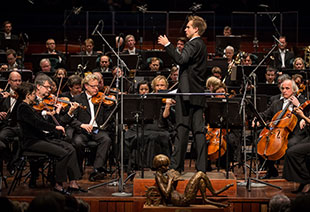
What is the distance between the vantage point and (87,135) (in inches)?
263

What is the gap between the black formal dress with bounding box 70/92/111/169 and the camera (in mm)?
6475

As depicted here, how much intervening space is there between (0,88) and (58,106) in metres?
1.65

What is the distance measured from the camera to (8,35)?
11180 mm

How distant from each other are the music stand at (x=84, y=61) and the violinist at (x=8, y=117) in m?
1.81

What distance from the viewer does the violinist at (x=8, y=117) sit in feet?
20.9

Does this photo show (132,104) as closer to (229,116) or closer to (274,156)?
(229,116)

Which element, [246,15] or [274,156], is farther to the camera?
[246,15]

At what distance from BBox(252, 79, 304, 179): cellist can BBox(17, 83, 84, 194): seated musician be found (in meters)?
2.20

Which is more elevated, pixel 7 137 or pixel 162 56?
pixel 162 56

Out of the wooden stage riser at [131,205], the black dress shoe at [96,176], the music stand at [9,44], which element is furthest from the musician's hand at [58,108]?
the music stand at [9,44]

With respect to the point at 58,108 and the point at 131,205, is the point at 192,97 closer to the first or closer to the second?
the point at 131,205

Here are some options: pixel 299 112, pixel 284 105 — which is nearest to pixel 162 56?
pixel 284 105

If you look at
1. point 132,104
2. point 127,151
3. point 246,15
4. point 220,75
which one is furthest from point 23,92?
point 246,15

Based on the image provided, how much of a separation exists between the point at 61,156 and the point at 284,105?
2.95 m
